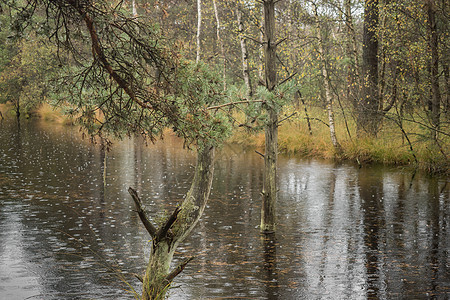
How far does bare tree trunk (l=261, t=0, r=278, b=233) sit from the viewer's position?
9992mm

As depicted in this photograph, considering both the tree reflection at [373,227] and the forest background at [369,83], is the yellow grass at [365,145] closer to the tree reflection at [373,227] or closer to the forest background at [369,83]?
the forest background at [369,83]

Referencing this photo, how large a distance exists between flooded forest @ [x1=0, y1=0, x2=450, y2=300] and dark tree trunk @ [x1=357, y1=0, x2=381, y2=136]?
10 cm

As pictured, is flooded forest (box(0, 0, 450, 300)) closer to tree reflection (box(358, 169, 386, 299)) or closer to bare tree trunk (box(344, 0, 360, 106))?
tree reflection (box(358, 169, 386, 299))

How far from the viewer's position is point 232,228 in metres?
11.6

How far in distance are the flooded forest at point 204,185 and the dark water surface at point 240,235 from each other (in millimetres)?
48

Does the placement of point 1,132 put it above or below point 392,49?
below

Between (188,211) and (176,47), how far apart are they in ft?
7.74

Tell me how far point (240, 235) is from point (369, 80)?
12.9m

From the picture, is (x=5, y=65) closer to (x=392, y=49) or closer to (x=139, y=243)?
(x=392, y=49)

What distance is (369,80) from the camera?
21281 mm

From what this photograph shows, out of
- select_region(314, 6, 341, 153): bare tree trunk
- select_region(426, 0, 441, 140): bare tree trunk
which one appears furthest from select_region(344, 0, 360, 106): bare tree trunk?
select_region(426, 0, 441, 140): bare tree trunk

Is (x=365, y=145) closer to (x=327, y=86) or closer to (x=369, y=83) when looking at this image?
(x=369, y=83)

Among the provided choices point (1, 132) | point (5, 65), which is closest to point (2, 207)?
point (1, 132)

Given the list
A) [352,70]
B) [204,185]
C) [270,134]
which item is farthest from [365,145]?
[204,185]
